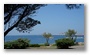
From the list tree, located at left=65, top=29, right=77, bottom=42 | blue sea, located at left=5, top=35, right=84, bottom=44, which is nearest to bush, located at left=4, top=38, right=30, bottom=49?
blue sea, located at left=5, top=35, right=84, bottom=44

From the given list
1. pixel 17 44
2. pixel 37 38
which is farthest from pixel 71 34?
pixel 17 44

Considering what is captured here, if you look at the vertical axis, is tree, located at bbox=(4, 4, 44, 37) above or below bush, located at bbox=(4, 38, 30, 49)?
above

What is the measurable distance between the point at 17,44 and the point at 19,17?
1.17ft

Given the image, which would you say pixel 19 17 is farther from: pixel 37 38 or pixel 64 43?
pixel 64 43

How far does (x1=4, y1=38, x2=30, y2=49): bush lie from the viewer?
7.77 ft

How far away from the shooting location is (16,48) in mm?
2377

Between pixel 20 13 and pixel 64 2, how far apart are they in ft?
1.97

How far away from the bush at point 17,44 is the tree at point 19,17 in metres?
0.13

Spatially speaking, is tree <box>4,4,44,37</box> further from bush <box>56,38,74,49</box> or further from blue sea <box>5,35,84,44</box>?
bush <box>56,38,74,49</box>

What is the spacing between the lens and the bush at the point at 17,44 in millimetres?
2367

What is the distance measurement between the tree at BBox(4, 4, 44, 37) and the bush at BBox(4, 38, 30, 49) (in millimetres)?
132

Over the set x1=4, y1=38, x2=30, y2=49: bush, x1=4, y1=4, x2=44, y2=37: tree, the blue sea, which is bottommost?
x1=4, y1=38, x2=30, y2=49: bush

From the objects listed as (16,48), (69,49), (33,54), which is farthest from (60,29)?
(16,48)

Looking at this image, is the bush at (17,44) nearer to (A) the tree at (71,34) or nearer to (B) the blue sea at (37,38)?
(B) the blue sea at (37,38)
